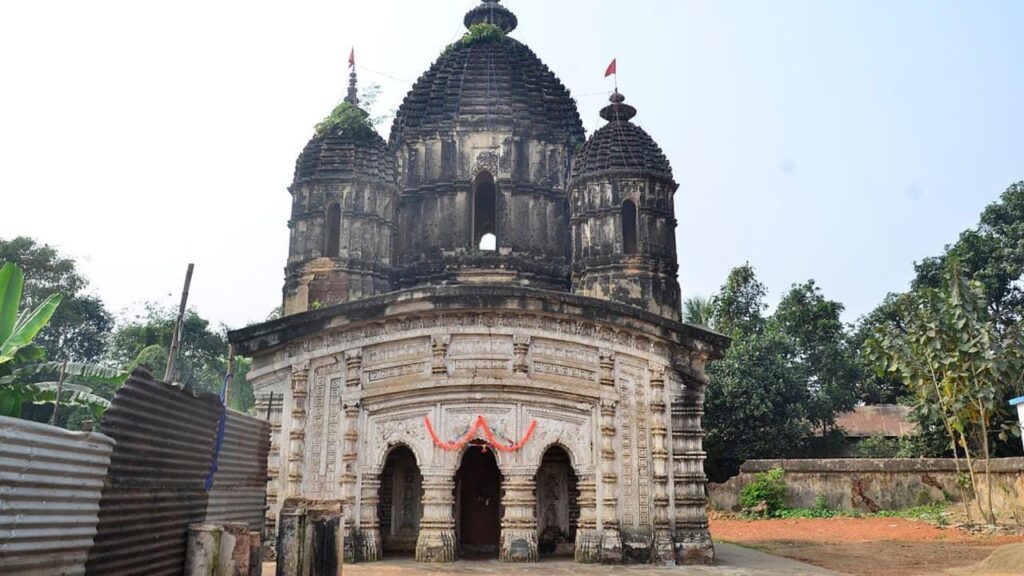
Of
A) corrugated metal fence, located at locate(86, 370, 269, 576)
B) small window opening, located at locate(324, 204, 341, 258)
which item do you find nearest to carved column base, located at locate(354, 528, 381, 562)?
corrugated metal fence, located at locate(86, 370, 269, 576)

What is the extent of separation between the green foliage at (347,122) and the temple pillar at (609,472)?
31.6ft

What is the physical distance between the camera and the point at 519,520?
46.2 ft

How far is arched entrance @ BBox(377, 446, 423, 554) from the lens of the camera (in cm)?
1577

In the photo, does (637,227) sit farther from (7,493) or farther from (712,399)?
(7,493)

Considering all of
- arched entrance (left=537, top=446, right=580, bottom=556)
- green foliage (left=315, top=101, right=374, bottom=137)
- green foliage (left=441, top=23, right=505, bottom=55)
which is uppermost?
green foliage (left=441, top=23, right=505, bottom=55)

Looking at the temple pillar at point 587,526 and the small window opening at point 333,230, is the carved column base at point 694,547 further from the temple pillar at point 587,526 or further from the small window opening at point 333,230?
the small window opening at point 333,230

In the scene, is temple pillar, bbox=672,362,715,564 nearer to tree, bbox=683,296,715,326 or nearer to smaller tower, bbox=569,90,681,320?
smaller tower, bbox=569,90,681,320

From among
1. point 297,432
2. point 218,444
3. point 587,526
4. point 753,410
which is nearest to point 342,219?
point 297,432

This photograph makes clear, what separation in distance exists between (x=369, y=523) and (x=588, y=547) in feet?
12.7

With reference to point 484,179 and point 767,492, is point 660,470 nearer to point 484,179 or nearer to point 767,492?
point 484,179

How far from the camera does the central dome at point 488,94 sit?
20672 millimetres

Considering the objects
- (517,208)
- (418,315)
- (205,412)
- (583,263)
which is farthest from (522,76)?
(205,412)

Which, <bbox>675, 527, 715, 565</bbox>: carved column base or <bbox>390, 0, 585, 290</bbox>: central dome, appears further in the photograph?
<bbox>390, 0, 585, 290</bbox>: central dome

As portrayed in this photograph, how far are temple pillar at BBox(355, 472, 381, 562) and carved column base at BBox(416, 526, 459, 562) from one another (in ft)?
2.67
